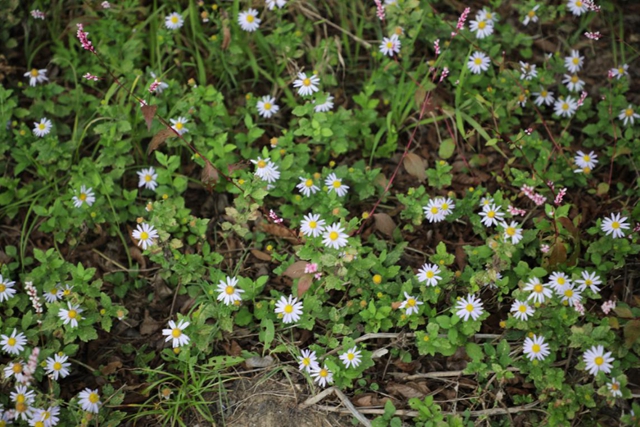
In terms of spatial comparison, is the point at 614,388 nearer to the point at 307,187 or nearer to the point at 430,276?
the point at 430,276

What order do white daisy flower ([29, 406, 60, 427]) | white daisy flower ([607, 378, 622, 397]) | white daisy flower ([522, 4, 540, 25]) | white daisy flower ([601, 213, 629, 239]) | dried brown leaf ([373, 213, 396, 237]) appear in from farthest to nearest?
1. white daisy flower ([522, 4, 540, 25])
2. dried brown leaf ([373, 213, 396, 237])
3. white daisy flower ([601, 213, 629, 239])
4. white daisy flower ([29, 406, 60, 427])
5. white daisy flower ([607, 378, 622, 397])

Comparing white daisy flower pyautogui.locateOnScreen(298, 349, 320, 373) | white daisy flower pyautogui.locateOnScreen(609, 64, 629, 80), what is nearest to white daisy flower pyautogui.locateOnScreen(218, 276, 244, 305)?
white daisy flower pyautogui.locateOnScreen(298, 349, 320, 373)

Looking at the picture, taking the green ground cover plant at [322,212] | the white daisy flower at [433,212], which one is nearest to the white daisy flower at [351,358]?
the green ground cover plant at [322,212]

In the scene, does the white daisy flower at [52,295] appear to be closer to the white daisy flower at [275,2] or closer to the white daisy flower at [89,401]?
the white daisy flower at [89,401]

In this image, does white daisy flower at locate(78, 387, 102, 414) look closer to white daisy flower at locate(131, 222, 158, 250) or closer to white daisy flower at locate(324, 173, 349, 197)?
white daisy flower at locate(131, 222, 158, 250)

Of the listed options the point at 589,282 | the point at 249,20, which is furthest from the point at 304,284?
the point at 249,20

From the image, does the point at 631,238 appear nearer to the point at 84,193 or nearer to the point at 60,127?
the point at 84,193
